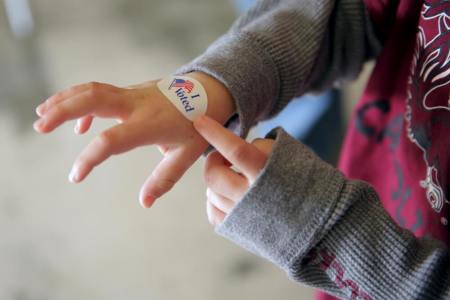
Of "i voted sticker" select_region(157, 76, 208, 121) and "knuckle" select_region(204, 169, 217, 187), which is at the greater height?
"i voted sticker" select_region(157, 76, 208, 121)

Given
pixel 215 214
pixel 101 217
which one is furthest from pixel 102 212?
pixel 215 214

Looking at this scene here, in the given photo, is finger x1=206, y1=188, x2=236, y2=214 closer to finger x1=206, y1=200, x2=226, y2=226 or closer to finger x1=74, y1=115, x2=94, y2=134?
finger x1=206, y1=200, x2=226, y2=226

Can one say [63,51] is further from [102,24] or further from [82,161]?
[82,161]

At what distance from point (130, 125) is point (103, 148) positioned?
32 millimetres

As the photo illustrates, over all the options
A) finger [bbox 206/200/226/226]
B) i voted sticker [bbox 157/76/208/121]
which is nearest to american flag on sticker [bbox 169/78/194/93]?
i voted sticker [bbox 157/76/208/121]

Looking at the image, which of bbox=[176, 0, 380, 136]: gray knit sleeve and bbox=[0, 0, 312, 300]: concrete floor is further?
bbox=[0, 0, 312, 300]: concrete floor

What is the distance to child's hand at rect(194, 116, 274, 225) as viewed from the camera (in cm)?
43

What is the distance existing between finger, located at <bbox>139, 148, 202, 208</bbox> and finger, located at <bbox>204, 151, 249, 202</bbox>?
2 centimetres

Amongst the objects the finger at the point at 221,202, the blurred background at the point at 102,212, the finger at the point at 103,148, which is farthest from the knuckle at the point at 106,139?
the blurred background at the point at 102,212

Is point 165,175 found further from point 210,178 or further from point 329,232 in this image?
point 329,232

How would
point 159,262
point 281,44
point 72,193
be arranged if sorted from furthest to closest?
point 72,193 → point 159,262 → point 281,44

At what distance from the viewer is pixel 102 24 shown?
1.55 meters

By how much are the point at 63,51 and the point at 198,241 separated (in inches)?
29.3

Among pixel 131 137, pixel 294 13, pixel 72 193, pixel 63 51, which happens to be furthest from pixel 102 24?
pixel 131 137
